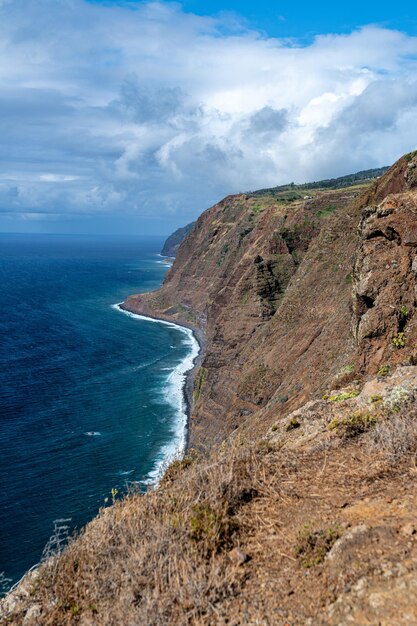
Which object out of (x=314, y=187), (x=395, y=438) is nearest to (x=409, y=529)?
(x=395, y=438)

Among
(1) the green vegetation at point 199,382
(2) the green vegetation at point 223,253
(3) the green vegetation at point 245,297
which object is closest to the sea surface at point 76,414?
(1) the green vegetation at point 199,382

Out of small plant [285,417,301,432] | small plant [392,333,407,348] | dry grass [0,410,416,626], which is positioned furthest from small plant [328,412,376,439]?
small plant [392,333,407,348]

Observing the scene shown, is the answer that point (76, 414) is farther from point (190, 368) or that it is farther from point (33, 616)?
point (33, 616)

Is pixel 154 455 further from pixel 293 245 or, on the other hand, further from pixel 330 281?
pixel 293 245

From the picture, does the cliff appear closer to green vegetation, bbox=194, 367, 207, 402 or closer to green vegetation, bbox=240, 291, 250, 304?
green vegetation, bbox=194, 367, 207, 402

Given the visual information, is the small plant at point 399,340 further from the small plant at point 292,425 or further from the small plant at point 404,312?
the small plant at point 292,425
